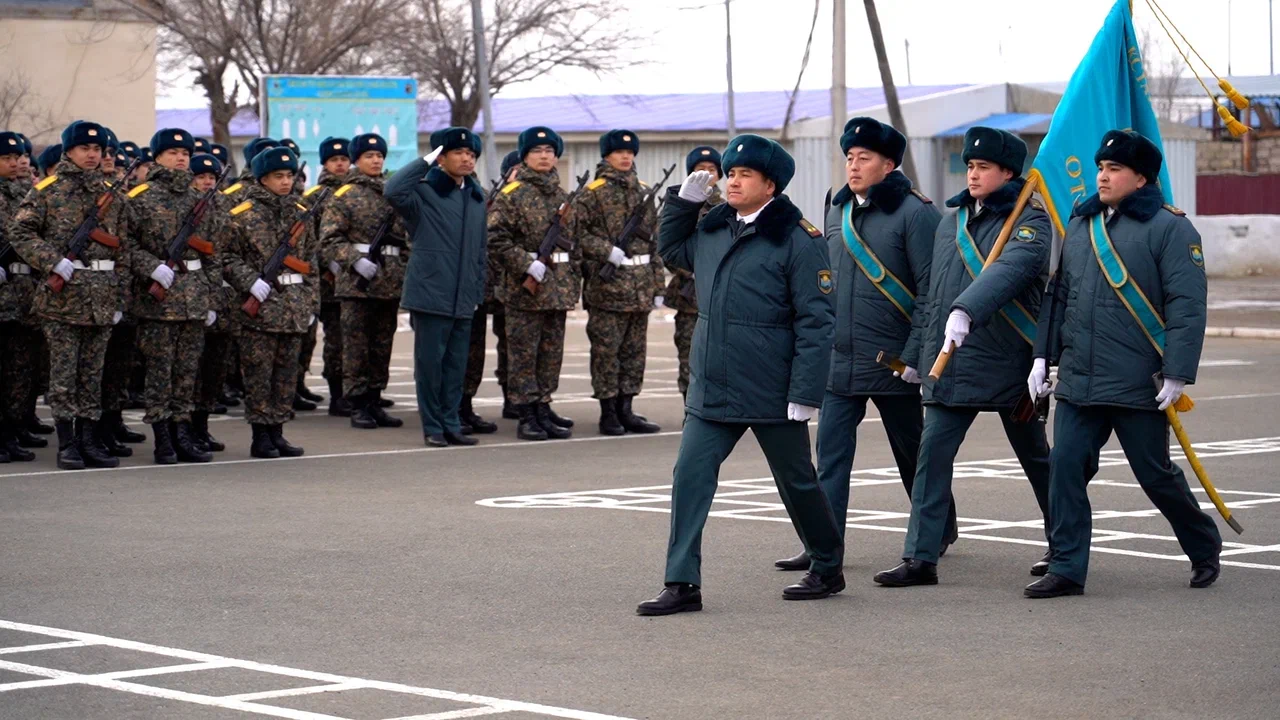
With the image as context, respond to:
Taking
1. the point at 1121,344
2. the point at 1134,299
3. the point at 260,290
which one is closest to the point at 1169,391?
the point at 1121,344

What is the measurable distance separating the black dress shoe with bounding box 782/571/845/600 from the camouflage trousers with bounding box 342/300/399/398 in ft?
24.9

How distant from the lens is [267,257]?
13633 mm

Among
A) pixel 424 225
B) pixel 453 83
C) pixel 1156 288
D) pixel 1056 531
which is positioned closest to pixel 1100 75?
pixel 1156 288

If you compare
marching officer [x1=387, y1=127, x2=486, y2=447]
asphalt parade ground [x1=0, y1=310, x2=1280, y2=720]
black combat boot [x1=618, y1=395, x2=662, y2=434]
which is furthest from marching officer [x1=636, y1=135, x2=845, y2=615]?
black combat boot [x1=618, y1=395, x2=662, y2=434]

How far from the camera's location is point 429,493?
1183cm

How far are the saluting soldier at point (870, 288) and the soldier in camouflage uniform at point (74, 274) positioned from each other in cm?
553

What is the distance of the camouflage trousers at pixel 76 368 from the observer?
42.0 ft

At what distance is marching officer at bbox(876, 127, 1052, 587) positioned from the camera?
8742 millimetres

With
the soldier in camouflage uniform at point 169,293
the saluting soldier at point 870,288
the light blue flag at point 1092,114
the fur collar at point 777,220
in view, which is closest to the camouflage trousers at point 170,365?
the soldier in camouflage uniform at point 169,293

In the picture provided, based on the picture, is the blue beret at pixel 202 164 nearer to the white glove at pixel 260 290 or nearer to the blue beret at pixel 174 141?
the blue beret at pixel 174 141

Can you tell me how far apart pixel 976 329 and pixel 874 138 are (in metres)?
1.00

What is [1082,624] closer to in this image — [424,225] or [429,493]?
[429,493]

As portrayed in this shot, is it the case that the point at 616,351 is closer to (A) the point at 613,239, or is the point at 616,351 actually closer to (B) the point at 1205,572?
(A) the point at 613,239

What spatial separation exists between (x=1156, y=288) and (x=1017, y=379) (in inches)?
30.0
